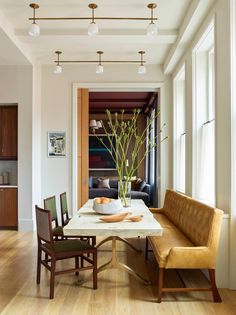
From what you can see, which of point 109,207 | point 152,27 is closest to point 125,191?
point 109,207

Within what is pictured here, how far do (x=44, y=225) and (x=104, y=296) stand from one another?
0.88m

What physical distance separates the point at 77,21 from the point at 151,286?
3496 mm

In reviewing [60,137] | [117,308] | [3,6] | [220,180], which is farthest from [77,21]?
[117,308]

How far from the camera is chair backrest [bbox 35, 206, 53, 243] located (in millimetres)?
3111

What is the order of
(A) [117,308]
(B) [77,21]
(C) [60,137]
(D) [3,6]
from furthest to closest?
(C) [60,137], (B) [77,21], (D) [3,6], (A) [117,308]

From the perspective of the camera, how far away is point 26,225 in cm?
598

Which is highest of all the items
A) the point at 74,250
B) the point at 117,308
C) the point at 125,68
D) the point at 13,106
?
the point at 125,68

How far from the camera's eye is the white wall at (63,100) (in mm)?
6449

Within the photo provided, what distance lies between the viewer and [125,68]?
6461 millimetres

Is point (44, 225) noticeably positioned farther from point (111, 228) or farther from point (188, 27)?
point (188, 27)

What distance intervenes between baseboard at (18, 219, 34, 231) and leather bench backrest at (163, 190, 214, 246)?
258 centimetres

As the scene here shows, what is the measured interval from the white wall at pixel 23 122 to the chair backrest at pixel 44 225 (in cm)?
271

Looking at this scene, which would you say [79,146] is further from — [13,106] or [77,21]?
[77,21]

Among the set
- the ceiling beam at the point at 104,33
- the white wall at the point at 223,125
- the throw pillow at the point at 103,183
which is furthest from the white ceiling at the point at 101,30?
the throw pillow at the point at 103,183
